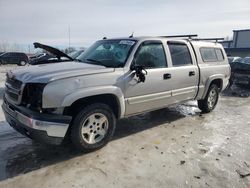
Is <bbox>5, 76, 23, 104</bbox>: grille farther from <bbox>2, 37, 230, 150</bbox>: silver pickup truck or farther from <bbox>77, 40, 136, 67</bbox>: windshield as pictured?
<bbox>77, 40, 136, 67</bbox>: windshield

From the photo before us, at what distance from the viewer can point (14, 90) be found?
408 cm

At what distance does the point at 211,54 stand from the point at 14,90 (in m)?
5.00

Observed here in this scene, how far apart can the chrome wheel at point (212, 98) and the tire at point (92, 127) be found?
11.5 ft

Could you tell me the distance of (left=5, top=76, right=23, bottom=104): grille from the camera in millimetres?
3920

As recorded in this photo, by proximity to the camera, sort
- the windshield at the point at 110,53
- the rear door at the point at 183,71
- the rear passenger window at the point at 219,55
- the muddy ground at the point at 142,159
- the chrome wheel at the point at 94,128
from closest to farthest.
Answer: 1. the muddy ground at the point at 142,159
2. the chrome wheel at the point at 94,128
3. the windshield at the point at 110,53
4. the rear door at the point at 183,71
5. the rear passenger window at the point at 219,55

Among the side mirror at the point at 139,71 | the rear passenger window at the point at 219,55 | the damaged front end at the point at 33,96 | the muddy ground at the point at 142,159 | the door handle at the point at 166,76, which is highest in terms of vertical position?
A: the rear passenger window at the point at 219,55

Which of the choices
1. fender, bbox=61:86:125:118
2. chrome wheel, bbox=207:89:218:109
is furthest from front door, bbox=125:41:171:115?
chrome wheel, bbox=207:89:218:109

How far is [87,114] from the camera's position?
414 cm

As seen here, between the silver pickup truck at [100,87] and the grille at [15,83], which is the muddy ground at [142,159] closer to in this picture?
the silver pickup truck at [100,87]

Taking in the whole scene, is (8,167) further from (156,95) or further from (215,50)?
(215,50)

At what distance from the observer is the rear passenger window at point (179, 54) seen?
5.60 meters

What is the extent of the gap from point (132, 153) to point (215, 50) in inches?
167

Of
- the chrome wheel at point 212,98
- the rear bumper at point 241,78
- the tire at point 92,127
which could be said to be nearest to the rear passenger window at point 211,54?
the chrome wheel at point 212,98

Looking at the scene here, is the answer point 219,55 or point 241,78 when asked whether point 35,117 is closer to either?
point 219,55
